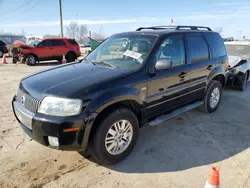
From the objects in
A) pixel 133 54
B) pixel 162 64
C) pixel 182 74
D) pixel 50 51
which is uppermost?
pixel 133 54

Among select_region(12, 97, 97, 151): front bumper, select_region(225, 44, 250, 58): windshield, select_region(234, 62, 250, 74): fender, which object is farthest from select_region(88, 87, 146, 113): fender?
select_region(225, 44, 250, 58): windshield

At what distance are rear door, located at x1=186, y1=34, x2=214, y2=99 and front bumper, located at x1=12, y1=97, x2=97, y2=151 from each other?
241cm

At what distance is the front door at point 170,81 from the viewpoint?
11.4ft

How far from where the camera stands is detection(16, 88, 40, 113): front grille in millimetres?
2727

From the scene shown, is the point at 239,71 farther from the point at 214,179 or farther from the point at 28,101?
the point at 28,101

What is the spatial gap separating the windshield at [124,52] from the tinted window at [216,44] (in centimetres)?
182

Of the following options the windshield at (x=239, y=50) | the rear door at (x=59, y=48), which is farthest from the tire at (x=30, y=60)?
the windshield at (x=239, y=50)

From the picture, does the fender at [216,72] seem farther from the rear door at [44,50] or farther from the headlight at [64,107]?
the rear door at [44,50]

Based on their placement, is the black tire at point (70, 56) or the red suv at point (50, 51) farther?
the black tire at point (70, 56)

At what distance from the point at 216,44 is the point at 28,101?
4.13 meters

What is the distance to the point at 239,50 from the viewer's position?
8.72 meters

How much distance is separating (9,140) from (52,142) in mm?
1568

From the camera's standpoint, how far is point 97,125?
2797mm

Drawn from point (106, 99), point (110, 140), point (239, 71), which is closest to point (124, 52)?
point (106, 99)
